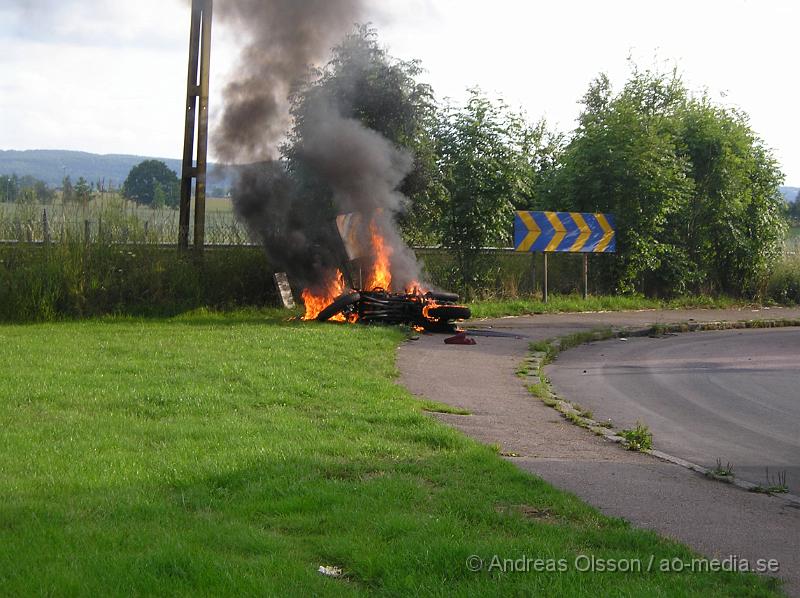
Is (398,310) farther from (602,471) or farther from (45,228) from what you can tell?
(602,471)

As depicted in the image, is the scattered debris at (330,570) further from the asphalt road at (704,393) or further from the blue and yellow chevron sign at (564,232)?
the blue and yellow chevron sign at (564,232)

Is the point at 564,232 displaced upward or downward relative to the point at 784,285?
upward

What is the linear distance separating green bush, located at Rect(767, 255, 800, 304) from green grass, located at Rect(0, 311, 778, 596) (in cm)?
2050

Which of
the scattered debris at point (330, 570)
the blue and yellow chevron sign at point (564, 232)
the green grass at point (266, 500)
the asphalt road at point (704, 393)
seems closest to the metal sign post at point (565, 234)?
the blue and yellow chevron sign at point (564, 232)

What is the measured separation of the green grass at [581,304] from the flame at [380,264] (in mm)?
2700

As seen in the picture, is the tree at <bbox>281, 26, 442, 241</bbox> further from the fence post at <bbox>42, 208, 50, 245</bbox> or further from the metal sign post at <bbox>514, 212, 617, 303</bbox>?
the fence post at <bbox>42, 208, 50, 245</bbox>

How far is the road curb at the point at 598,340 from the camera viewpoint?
24.4 ft

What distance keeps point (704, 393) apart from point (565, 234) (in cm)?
1106

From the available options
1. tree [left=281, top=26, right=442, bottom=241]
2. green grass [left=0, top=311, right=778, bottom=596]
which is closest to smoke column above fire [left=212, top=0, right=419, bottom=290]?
tree [left=281, top=26, right=442, bottom=241]

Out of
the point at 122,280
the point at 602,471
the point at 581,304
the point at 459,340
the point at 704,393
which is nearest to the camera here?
the point at 602,471

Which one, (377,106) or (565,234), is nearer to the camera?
(377,106)

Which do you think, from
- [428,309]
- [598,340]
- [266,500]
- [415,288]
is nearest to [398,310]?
[428,309]

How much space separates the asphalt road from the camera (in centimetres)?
867

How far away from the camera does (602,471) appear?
7.29 metres
